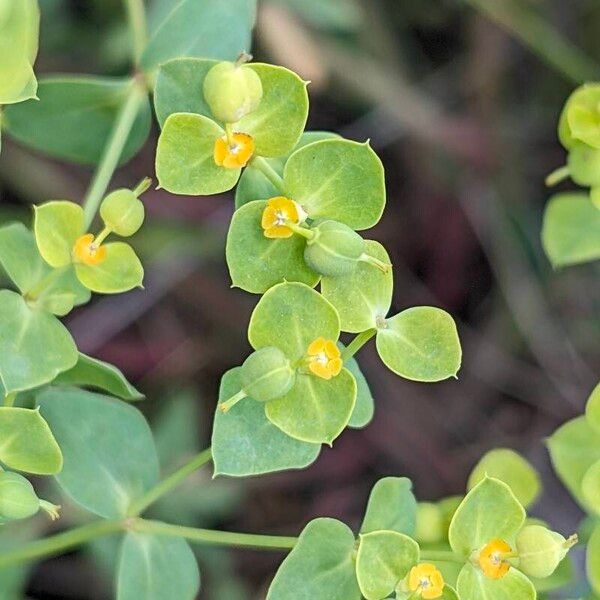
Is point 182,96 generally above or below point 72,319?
above

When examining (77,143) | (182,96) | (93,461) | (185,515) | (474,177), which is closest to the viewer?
(182,96)

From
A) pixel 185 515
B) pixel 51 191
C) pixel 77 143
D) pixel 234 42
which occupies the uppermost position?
pixel 234 42

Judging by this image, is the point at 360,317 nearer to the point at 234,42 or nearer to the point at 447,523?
the point at 447,523

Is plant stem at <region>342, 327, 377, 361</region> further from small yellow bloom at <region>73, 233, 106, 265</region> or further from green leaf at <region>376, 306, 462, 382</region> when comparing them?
small yellow bloom at <region>73, 233, 106, 265</region>

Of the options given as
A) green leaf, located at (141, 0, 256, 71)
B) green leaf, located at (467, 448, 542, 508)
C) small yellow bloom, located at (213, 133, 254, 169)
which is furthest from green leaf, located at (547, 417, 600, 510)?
green leaf, located at (141, 0, 256, 71)

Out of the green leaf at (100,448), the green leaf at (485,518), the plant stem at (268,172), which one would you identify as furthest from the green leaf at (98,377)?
the green leaf at (485,518)

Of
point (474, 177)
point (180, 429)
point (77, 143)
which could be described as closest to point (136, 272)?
point (77, 143)

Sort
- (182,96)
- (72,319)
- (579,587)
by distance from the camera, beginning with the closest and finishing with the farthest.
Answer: (182,96), (579,587), (72,319)

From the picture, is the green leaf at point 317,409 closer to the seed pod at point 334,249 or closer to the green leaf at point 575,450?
the seed pod at point 334,249
